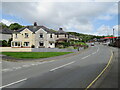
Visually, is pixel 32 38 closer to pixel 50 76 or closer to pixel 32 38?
pixel 32 38

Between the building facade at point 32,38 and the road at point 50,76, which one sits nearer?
the road at point 50,76

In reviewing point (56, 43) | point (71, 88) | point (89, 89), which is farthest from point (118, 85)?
point (56, 43)

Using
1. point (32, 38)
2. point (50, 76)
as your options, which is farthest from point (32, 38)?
point (50, 76)

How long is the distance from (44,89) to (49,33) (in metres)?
40.2

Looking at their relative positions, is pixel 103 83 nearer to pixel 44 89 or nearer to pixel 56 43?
pixel 44 89

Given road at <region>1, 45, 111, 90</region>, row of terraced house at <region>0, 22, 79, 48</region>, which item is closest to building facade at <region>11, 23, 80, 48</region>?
row of terraced house at <region>0, 22, 79, 48</region>

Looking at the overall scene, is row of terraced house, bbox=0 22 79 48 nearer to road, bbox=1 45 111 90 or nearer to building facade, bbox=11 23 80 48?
building facade, bbox=11 23 80 48

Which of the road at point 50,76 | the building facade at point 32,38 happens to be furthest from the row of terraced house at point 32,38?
the road at point 50,76

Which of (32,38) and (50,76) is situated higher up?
(32,38)

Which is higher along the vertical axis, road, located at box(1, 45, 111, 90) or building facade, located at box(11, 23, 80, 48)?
building facade, located at box(11, 23, 80, 48)

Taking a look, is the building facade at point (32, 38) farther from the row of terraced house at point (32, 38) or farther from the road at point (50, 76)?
the road at point (50, 76)

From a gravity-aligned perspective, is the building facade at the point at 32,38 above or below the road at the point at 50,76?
above

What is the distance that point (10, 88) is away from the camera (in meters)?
7.73

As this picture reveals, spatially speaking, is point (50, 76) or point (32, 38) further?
point (32, 38)
